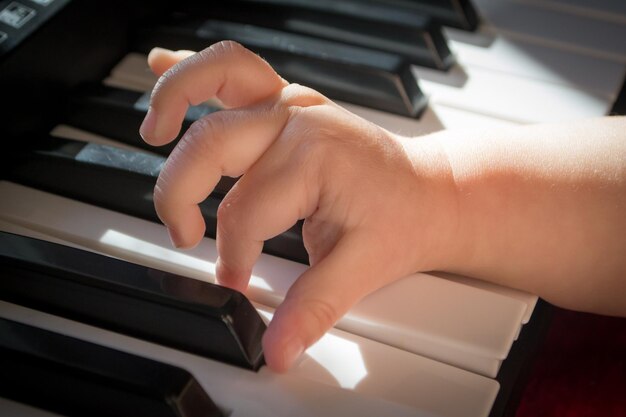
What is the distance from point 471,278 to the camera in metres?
0.80

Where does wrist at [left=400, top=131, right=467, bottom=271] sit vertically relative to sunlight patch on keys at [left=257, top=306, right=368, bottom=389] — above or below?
above

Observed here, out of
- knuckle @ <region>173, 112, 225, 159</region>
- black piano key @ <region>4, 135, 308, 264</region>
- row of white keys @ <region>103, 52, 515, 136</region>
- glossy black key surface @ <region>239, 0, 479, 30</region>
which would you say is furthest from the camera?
glossy black key surface @ <region>239, 0, 479, 30</region>

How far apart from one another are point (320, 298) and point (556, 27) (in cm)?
64


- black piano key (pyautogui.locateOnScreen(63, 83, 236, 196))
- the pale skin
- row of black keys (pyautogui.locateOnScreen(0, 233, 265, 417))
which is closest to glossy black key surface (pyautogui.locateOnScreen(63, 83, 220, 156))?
black piano key (pyautogui.locateOnScreen(63, 83, 236, 196))

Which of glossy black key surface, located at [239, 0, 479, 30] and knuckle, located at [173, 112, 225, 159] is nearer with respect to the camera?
knuckle, located at [173, 112, 225, 159]

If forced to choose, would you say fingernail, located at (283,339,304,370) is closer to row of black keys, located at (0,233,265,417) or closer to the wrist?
row of black keys, located at (0,233,265,417)

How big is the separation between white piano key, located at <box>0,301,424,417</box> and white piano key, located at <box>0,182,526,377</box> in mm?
76

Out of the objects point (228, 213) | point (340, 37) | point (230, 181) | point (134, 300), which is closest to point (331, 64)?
point (340, 37)

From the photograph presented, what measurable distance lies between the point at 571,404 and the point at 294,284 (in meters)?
0.50

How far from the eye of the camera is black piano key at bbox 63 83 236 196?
3.04 feet

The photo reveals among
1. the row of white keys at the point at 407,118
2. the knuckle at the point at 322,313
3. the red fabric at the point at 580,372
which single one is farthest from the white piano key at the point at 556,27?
the knuckle at the point at 322,313

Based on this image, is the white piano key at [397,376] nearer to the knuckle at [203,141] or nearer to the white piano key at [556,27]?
the knuckle at [203,141]

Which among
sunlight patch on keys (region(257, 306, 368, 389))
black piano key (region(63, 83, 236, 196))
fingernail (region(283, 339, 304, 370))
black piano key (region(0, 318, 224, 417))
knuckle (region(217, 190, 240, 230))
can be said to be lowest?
black piano key (region(0, 318, 224, 417))

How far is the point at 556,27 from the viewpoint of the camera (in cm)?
113
